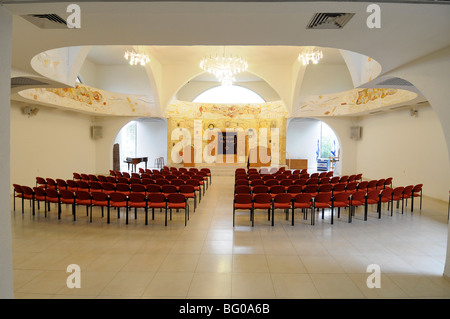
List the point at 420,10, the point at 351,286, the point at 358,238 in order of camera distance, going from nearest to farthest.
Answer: the point at 420,10 < the point at 351,286 < the point at 358,238

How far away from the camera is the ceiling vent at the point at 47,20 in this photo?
3594mm

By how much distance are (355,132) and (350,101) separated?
113 inches

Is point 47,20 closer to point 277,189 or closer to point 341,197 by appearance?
point 277,189

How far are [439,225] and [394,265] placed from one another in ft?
11.9

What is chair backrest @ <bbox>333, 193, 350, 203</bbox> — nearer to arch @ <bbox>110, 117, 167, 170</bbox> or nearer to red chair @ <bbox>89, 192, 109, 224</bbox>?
red chair @ <bbox>89, 192, 109, 224</bbox>

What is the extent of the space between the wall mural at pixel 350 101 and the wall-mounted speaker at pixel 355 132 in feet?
6.73

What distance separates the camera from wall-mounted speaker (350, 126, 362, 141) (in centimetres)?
1627

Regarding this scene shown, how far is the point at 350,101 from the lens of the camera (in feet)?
47.0

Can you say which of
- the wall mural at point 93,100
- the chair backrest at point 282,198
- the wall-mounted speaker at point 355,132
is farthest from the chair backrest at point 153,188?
the wall-mounted speaker at point 355,132

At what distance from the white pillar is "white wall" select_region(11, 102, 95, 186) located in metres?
9.45

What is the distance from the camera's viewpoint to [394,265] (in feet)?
14.9

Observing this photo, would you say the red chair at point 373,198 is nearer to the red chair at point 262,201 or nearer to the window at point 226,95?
the red chair at point 262,201

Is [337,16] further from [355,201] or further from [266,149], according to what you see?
[266,149]
